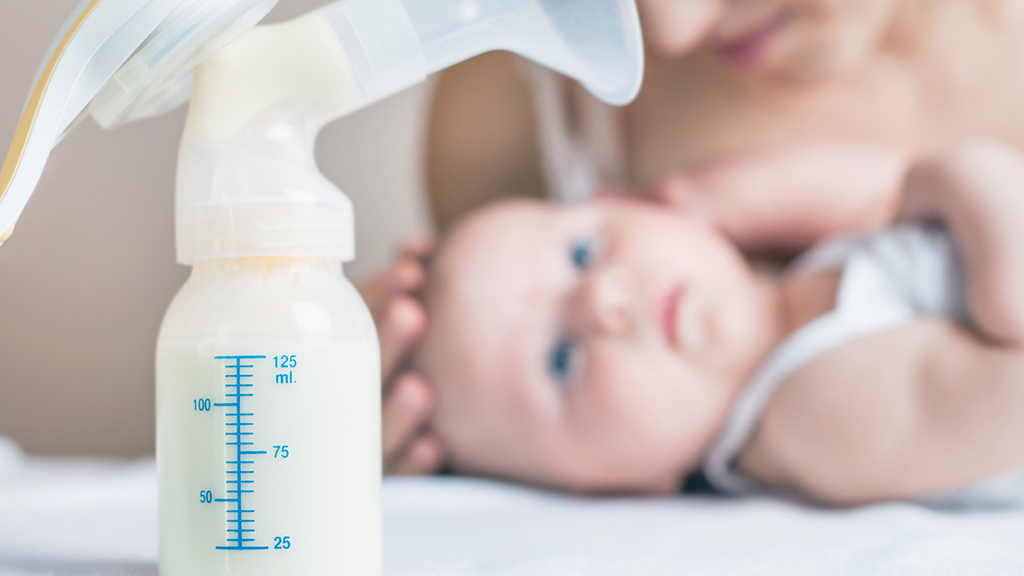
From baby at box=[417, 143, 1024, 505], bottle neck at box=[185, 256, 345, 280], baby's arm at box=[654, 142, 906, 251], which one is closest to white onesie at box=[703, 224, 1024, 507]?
baby at box=[417, 143, 1024, 505]

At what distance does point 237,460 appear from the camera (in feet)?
1.46

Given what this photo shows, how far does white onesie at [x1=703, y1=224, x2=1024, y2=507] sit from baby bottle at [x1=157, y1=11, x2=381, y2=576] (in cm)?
59

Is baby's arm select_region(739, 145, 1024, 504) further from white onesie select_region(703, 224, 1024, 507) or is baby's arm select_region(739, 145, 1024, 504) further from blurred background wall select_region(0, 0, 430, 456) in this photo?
blurred background wall select_region(0, 0, 430, 456)

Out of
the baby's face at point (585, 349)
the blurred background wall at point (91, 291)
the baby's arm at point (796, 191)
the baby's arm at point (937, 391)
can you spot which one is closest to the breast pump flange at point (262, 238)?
the baby's face at point (585, 349)

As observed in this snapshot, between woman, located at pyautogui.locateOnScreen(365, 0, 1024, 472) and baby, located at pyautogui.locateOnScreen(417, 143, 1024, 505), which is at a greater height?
woman, located at pyautogui.locateOnScreen(365, 0, 1024, 472)

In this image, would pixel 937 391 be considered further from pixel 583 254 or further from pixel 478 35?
pixel 478 35

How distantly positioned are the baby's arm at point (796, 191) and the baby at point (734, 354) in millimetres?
109

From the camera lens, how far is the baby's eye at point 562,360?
0.92 meters

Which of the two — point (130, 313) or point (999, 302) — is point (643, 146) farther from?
point (130, 313)

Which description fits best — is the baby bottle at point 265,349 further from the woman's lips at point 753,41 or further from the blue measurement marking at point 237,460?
the woman's lips at point 753,41

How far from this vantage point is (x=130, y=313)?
4.39 feet

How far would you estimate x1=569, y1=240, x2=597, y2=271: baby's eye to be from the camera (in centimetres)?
99

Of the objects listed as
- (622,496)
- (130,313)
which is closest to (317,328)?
(622,496)

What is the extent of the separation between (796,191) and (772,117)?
118 millimetres
